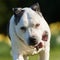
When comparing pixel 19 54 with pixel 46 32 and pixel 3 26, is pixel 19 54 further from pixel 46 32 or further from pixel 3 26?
pixel 3 26

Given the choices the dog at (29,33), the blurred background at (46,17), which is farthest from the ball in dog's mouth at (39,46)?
the blurred background at (46,17)

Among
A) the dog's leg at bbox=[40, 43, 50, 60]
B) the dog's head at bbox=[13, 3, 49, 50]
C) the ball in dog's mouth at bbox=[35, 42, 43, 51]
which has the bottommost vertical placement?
the dog's leg at bbox=[40, 43, 50, 60]

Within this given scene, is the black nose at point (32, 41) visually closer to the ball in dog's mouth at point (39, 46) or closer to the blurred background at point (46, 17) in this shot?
the ball in dog's mouth at point (39, 46)

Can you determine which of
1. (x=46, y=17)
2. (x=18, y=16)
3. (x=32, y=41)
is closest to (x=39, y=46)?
(x=32, y=41)

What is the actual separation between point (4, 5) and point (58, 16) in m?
3.34

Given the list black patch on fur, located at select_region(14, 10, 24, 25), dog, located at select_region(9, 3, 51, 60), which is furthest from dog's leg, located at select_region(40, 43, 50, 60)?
black patch on fur, located at select_region(14, 10, 24, 25)

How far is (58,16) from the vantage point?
26.5 meters

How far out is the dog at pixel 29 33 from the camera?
846cm

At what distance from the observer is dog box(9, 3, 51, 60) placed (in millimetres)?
8461

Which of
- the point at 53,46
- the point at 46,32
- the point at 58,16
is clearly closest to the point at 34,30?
the point at 46,32

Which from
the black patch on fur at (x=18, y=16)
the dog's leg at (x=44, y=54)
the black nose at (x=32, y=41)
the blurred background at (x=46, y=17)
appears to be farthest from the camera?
the blurred background at (x=46, y=17)

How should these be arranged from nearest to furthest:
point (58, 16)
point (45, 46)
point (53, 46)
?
point (45, 46) < point (53, 46) < point (58, 16)

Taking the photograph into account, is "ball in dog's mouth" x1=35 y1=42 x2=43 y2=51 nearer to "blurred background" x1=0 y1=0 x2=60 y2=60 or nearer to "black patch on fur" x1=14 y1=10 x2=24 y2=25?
"black patch on fur" x1=14 y1=10 x2=24 y2=25

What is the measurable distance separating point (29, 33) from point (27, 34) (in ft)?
0.15
